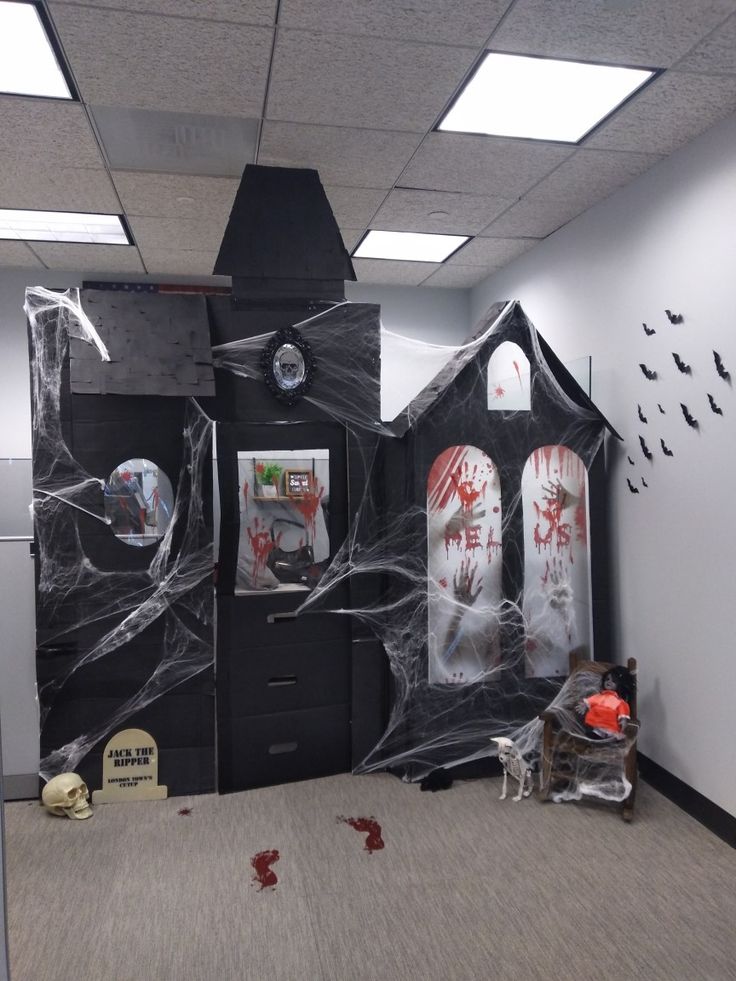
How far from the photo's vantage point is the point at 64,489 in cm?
269

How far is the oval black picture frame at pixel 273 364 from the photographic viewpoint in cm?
279

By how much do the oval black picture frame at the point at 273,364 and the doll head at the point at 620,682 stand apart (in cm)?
160

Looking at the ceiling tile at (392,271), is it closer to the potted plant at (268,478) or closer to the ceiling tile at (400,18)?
the potted plant at (268,478)

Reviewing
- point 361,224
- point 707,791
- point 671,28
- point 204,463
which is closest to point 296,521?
point 204,463

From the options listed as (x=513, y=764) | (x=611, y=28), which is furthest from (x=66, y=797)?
(x=611, y=28)

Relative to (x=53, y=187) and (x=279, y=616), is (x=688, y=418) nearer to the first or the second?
(x=279, y=616)

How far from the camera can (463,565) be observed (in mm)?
2932

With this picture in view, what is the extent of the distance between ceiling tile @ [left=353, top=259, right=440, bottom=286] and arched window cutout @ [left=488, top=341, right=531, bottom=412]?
56.5 inches

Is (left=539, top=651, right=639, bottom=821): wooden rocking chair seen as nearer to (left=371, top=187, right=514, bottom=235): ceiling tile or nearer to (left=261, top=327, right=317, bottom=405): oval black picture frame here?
(left=261, top=327, right=317, bottom=405): oval black picture frame

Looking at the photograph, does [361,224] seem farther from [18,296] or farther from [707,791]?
[707,791]

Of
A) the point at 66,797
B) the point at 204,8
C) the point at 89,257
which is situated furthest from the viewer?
the point at 89,257

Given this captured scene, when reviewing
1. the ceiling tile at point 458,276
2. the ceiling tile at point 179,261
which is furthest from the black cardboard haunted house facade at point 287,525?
the ceiling tile at point 458,276

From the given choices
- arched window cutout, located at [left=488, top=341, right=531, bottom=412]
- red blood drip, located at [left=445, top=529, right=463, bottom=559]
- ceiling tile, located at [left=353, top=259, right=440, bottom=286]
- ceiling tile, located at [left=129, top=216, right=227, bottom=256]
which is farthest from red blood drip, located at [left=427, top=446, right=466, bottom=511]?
ceiling tile, located at [left=353, top=259, right=440, bottom=286]

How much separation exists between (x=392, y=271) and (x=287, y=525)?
217cm
